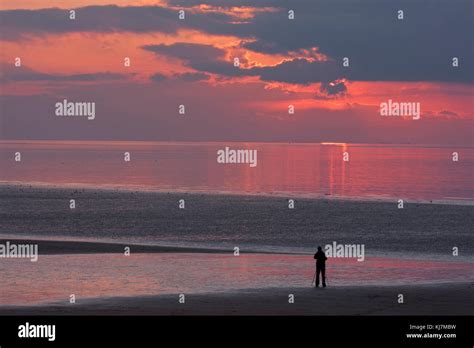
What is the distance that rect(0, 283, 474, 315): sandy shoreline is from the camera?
3155 centimetres

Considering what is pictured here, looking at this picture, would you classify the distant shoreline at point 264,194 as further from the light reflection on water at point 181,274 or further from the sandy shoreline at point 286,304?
the sandy shoreline at point 286,304

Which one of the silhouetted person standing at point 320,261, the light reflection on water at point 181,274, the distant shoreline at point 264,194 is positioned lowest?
the light reflection on water at point 181,274

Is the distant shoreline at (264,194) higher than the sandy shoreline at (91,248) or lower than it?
higher

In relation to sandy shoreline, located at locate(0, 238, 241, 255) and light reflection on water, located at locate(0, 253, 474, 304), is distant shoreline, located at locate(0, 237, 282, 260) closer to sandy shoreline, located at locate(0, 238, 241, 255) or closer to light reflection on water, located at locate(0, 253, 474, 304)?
sandy shoreline, located at locate(0, 238, 241, 255)

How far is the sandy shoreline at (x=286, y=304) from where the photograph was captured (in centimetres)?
3155

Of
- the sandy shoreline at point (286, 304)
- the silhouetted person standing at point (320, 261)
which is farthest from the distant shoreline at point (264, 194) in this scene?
the sandy shoreline at point (286, 304)

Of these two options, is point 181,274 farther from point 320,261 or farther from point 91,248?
point 91,248

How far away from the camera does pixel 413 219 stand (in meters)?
86.0

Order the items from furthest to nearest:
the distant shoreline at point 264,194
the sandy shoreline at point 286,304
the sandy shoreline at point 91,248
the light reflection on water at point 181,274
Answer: the distant shoreline at point 264,194, the sandy shoreline at point 91,248, the light reflection on water at point 181,274, the sandy shoreline at point 286,304

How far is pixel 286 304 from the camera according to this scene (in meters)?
33.6

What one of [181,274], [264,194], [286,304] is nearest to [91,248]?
[181,274]

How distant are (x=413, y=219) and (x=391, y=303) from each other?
175ft
